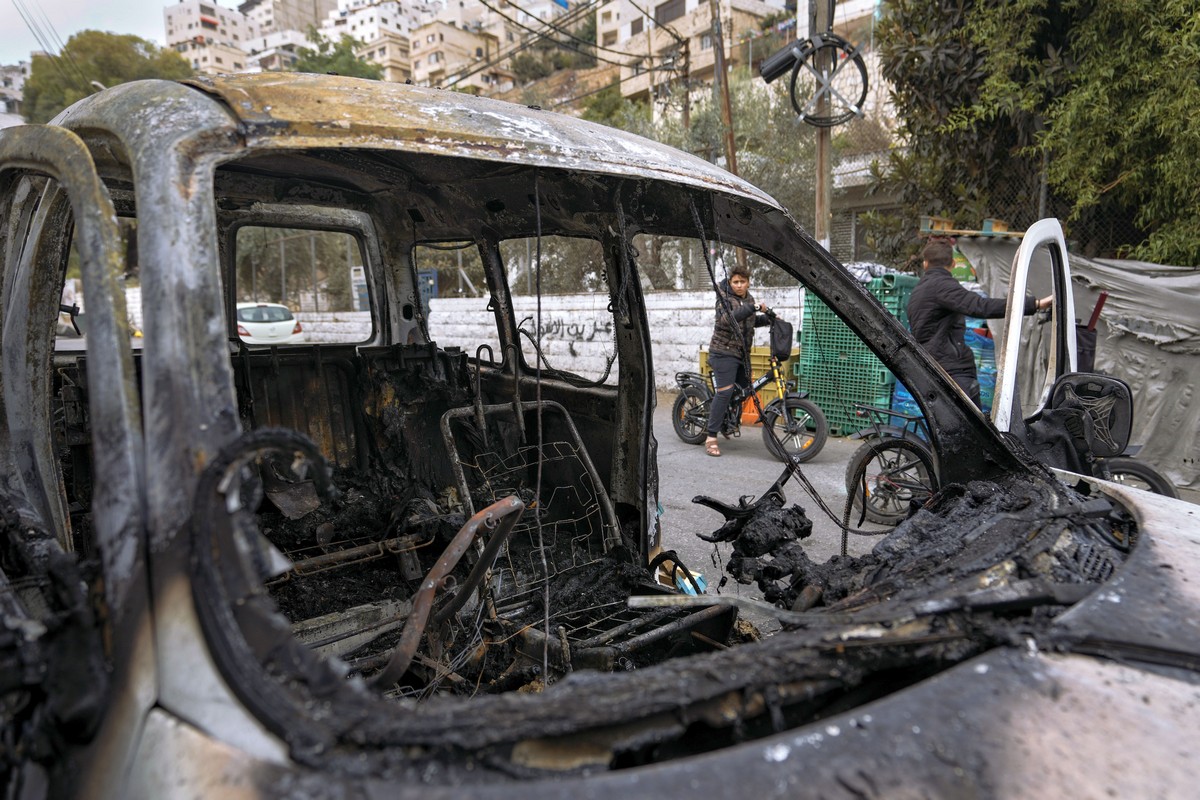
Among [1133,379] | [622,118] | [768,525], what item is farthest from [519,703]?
[622,118]

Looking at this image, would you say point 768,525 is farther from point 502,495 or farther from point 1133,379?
point 1133,379

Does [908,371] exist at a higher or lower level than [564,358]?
higher

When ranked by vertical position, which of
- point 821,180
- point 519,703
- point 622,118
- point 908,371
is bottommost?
point 519,703

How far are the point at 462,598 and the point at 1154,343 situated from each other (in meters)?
7.19

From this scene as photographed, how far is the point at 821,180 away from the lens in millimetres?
9164

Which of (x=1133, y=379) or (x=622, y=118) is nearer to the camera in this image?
(x=1133, y=379)

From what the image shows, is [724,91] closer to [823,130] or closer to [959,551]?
[823,130]

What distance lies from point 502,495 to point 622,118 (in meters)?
19.9

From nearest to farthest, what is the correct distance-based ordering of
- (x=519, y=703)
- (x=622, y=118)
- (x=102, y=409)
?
(x=519, y=703)
(x=102, y=409)
(x=622, y=118)

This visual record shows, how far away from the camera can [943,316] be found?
18.6 feet

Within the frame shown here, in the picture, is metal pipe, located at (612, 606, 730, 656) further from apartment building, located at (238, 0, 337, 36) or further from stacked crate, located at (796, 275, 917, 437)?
apartment building, located at (238, 0, 337, 36)

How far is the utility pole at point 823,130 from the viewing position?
28.3 ft

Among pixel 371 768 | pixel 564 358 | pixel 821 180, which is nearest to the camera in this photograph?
pixel 371 768

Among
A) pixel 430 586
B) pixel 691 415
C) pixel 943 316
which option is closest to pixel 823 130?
pixel 691 415
